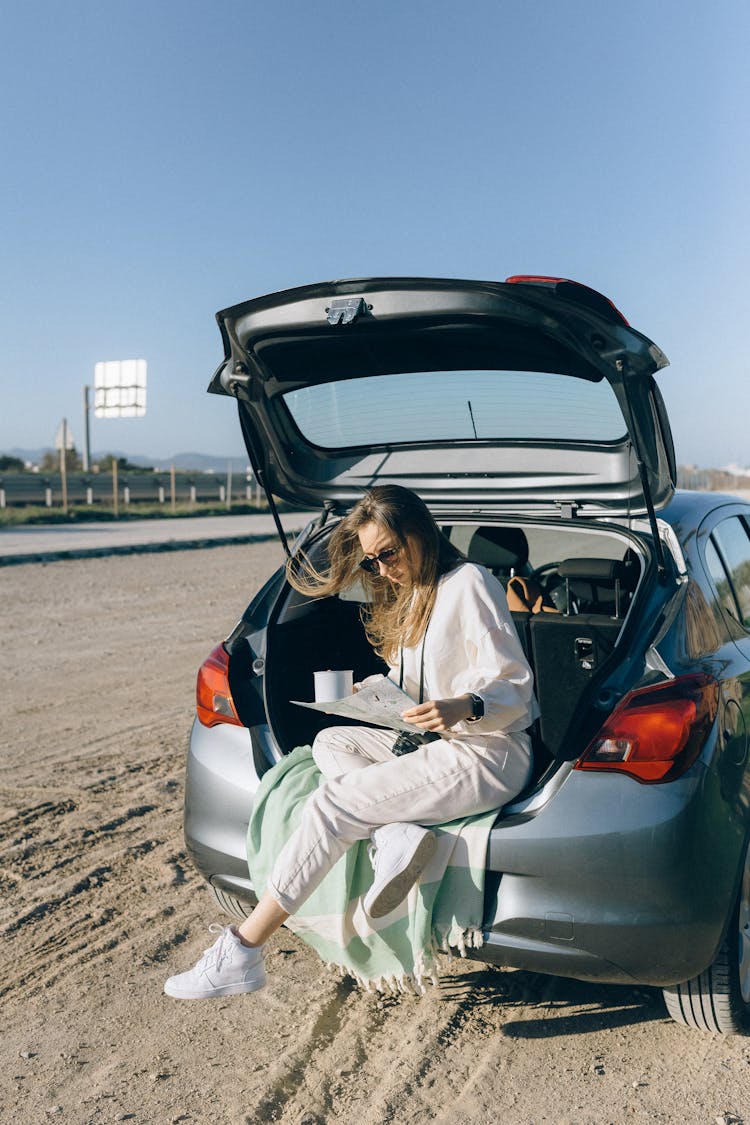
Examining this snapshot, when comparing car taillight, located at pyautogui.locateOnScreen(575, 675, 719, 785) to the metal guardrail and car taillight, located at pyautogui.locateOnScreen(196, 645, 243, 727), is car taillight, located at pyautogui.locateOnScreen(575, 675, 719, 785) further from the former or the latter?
the metal guardrail

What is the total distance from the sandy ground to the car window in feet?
4.48

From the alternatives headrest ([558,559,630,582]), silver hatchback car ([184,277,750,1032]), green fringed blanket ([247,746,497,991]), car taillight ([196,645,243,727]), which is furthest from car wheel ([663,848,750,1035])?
car taillight ([196,645,243,727])

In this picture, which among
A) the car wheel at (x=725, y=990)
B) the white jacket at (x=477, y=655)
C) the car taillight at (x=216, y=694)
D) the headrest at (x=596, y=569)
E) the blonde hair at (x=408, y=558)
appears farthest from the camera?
the headrest at (x=596, y=569)

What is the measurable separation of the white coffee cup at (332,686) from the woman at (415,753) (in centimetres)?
19

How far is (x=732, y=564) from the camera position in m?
3.93

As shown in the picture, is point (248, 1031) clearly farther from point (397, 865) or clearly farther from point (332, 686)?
point (332, 686)

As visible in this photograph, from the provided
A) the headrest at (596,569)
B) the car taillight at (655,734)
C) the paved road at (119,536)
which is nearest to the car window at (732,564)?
the headrest at (596,569)

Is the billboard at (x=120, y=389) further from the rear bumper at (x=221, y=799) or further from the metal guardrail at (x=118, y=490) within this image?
the rear bumper at (x=221, y=799)

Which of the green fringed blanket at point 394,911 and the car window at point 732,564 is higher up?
the car window at point 732,564

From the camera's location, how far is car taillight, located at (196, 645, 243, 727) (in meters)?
3.62

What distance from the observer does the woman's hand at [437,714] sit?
117 inches

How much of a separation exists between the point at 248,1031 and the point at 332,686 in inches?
42.2

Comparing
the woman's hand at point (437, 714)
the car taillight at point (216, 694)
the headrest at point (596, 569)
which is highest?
the headrest at point (596, 569)

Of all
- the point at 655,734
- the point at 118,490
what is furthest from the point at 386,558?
the point at 118,490
